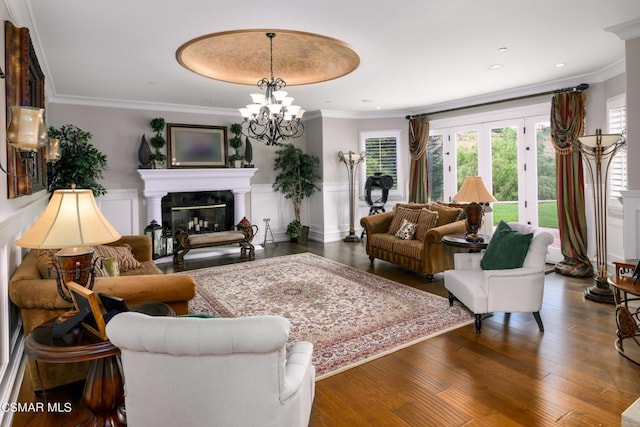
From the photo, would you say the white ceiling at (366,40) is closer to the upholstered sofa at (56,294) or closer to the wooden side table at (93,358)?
the upholstered sofa at (56,294)

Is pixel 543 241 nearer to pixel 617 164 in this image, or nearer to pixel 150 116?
pixel 617 164

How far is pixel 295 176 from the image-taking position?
25.6ft

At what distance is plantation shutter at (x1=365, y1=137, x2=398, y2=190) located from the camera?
8.26m

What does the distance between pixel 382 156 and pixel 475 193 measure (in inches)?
162

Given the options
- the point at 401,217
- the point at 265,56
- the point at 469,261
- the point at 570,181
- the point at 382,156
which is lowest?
the point at 469,261

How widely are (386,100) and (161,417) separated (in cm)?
619

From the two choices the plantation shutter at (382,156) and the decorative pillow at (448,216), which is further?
the plantation shutter at (382,156)

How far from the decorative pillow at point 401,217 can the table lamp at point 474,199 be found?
130 cm

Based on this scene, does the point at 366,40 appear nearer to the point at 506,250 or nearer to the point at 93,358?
the point at 506,250

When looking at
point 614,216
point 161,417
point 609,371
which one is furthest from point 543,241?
point 161,417

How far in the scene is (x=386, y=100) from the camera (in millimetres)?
6793

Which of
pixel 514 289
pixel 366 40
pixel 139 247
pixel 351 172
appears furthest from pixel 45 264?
pixel 351 172

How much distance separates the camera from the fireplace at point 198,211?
23.3 feet

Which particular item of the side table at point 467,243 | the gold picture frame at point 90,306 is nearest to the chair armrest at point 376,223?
the side table at point 467,243
